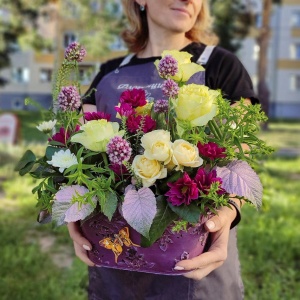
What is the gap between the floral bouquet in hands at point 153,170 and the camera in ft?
3.56

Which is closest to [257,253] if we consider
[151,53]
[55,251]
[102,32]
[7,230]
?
[55,251]

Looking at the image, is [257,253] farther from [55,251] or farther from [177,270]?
[177,270]

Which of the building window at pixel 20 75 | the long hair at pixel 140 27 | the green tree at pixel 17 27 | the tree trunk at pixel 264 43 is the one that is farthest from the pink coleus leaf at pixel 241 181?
the building window at pixel 20 75

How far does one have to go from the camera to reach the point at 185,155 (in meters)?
1.06

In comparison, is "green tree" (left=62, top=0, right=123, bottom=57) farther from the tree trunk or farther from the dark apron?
the dark apron

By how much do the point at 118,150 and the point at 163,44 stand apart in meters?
0.79

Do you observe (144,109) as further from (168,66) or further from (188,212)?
(188,212)

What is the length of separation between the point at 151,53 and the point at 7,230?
9.11 feet

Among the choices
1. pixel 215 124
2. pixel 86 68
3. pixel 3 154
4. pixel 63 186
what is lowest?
pixel 3 154

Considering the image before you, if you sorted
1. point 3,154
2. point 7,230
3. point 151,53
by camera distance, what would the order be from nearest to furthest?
point 151,53 → point 7,230 → point 3,154

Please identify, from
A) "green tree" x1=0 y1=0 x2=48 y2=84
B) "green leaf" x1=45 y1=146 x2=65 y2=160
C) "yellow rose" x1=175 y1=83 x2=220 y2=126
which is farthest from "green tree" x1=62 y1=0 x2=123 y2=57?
"yellow rose" x1=175 y1=83 x2=220 y2=126

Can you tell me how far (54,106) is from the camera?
1.33 m

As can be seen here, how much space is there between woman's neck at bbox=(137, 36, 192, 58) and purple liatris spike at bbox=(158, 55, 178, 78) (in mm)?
603

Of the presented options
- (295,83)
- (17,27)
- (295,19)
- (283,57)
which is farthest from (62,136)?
(295,83)
